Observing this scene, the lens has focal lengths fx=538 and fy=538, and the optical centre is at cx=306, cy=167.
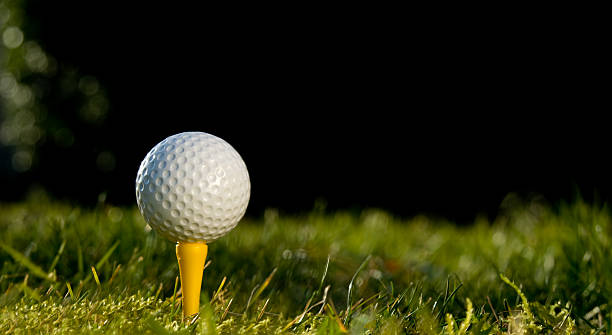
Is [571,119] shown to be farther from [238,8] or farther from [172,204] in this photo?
[172,204]

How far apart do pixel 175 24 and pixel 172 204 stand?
12.2ft

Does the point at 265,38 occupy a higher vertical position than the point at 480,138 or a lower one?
higher

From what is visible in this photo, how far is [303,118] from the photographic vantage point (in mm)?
4828

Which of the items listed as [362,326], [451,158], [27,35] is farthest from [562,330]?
[27,35]

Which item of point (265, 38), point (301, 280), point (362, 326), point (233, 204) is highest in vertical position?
point (265, 38)

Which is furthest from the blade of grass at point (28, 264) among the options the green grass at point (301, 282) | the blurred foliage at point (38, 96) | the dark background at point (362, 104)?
the blurred foliage at point (38, 96)

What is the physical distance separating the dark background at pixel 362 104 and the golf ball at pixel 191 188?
301cm

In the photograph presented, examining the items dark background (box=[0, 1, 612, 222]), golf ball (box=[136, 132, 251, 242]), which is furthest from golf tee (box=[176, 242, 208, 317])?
dark background (box=[0, 1, 612, 222])

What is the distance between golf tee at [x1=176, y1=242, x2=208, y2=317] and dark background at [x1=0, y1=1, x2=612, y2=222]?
3.06 meters

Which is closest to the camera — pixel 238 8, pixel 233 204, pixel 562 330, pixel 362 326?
pixel 362 326

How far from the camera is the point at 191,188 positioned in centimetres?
164

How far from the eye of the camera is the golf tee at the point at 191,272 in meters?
1.59

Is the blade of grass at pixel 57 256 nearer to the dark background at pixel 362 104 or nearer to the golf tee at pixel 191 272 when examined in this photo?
the golf tee at pixel 191 272

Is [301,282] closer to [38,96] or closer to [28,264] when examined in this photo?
[28,264]
